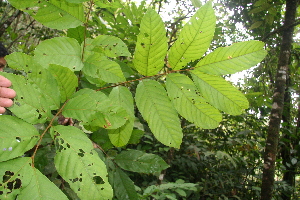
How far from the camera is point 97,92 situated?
2.36 ft

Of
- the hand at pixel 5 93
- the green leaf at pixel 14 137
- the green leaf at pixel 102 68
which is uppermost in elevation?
the green leaf at pixel 102 68

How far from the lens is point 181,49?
76cm

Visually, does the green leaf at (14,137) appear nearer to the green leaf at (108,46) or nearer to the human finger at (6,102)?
the human finger at (6,102)

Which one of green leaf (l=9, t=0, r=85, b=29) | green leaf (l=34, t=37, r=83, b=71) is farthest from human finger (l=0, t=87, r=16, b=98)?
green leaf (l=9, t=0, r=85, b=29)

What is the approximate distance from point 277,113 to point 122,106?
2.93 metres

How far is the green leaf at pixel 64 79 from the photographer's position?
0.70m

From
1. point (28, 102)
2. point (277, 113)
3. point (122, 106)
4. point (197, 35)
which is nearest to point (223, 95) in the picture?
point (197, 35)

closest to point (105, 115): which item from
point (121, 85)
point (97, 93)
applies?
point (97, 93)

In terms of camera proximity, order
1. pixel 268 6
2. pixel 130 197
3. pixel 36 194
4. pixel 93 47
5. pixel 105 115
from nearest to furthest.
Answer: pixel 36 194
pixel 105 115
pixel 93 47
pixel 130 197
pixel 268 6

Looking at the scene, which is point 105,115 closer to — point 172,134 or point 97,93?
point 97,93

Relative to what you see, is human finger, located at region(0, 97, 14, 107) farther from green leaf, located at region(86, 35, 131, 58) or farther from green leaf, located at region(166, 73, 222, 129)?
green leaf, located at region(166, 73, 222, 129)

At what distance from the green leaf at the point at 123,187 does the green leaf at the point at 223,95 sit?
594mm

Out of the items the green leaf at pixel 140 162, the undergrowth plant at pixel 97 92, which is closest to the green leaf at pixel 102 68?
the undergrowth plant at pixel 97 92

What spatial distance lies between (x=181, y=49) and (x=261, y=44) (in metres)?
0.26
